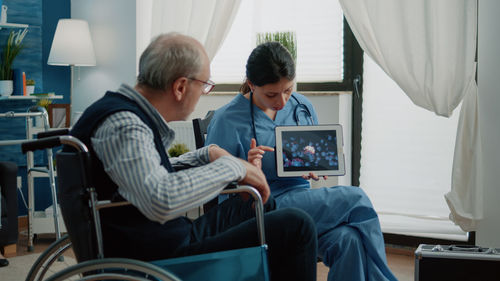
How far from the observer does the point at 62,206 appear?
133 cm

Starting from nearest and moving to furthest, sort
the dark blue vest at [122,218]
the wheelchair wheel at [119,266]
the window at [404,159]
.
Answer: the wheelchair wheel at [119,266] → the dark blue vest at [122,218] → the window at [404,159]

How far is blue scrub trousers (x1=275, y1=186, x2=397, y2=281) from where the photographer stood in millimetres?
1895

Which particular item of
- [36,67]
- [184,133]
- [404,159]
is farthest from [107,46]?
[404,159]

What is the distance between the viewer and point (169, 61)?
1393 millimetres

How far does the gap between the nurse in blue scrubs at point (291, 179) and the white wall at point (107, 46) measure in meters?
2.12

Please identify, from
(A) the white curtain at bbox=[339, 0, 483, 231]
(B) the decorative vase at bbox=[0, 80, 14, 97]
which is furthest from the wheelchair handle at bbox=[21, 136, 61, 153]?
(B) the decorative vase at bbox=[0, 80, 14, 97]

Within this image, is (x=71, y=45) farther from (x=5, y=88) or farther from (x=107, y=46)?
(x=5, y=88)

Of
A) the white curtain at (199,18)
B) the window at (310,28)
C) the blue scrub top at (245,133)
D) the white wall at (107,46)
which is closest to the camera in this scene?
the blue scrub top at (245,133)

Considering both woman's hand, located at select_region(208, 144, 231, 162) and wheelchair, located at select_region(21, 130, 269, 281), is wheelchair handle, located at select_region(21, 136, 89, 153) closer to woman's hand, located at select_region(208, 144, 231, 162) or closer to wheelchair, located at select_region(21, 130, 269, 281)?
wheelchair, located at select_region(21, 130, 269, 281)

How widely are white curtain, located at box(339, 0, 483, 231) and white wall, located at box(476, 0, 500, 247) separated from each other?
0.05 metres

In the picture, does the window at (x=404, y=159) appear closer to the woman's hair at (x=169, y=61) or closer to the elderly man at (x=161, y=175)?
the elderly man at (x=161, y=175)

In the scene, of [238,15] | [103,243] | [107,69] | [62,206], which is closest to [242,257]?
[103,243]

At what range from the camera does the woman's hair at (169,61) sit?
1394 millimetres

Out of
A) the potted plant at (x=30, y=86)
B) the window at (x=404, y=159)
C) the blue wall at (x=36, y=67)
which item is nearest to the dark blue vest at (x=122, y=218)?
the window at (x=404, y=159)
